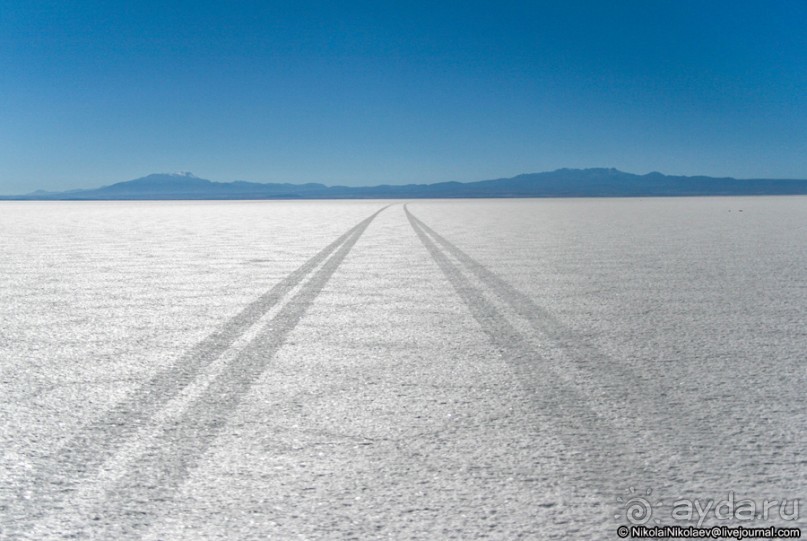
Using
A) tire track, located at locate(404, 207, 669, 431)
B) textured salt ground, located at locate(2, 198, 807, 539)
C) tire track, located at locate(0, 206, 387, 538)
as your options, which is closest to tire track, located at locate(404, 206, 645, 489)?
textured salt ground, located at locate(2, 198, 807, 539)

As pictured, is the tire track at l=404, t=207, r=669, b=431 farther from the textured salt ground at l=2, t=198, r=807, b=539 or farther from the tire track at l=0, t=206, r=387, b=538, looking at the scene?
the tire track at l=0, t=206, r=387, b=538

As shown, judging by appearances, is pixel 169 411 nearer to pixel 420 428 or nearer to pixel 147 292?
pixel 420 428

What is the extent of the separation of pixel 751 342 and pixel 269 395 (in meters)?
3.54

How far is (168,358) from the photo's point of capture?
5.43 metres

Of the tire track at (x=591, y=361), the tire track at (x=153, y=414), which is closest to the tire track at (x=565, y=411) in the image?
the tire track at (x=591, y=361)

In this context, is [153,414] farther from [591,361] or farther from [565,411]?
[591,361]

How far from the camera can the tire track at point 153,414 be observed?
119 inches

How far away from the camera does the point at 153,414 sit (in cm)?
405

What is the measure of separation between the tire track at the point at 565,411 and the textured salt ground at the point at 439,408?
1cm

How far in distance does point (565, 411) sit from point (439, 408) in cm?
61

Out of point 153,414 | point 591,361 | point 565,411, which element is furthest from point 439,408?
point 591,361

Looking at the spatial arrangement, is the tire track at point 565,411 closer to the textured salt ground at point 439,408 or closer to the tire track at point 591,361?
the textured salt ground at point 439,408

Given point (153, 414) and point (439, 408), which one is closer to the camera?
point (153, 414)

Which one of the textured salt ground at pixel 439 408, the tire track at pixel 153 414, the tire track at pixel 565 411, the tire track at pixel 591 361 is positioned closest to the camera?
the textured salt ground at pixel 439 408
